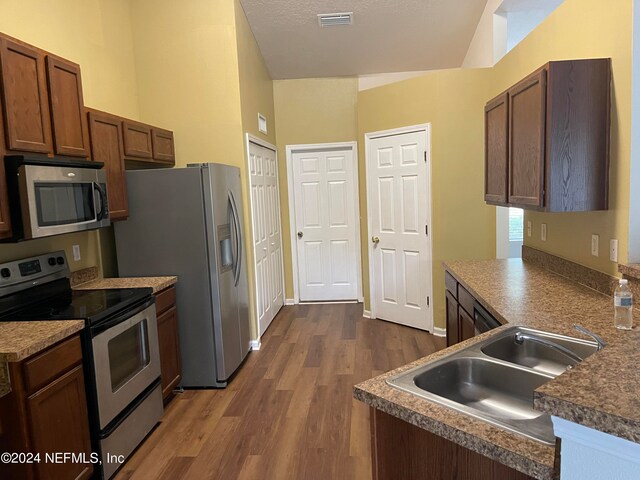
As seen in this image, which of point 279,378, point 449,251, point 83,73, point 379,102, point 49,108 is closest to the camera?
point 49,108

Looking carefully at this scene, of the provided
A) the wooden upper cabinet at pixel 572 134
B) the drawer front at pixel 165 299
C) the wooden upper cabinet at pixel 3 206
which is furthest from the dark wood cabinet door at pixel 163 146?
the wooden upper cabinet at pixel 572 134

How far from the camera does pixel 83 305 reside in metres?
2.44

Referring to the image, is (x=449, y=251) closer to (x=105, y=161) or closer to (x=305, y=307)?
(x=305, y=307)

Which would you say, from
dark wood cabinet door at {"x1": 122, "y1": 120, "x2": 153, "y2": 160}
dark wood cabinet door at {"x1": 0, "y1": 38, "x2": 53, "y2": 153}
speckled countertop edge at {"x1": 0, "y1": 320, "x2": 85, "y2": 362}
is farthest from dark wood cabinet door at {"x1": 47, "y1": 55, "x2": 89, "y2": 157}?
speckled countertop edge at {"x1": 0, "y1": 320, "x2": 85, "y2": 362}

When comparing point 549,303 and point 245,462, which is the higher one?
point 549,303

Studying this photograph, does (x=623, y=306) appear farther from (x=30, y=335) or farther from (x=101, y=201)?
(x=101, y=201)

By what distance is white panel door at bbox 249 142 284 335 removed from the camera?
451 cm

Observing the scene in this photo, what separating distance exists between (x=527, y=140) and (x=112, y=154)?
2660 mm

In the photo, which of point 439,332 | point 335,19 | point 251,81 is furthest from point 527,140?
point 251,81

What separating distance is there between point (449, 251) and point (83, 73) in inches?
135

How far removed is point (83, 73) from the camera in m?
3.26

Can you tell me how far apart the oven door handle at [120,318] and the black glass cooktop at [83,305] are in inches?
1.1

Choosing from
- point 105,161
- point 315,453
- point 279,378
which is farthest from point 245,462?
point 105,161

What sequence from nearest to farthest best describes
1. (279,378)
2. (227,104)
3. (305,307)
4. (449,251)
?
(279,378) < (227,104) < (449,251) < (305,307)
